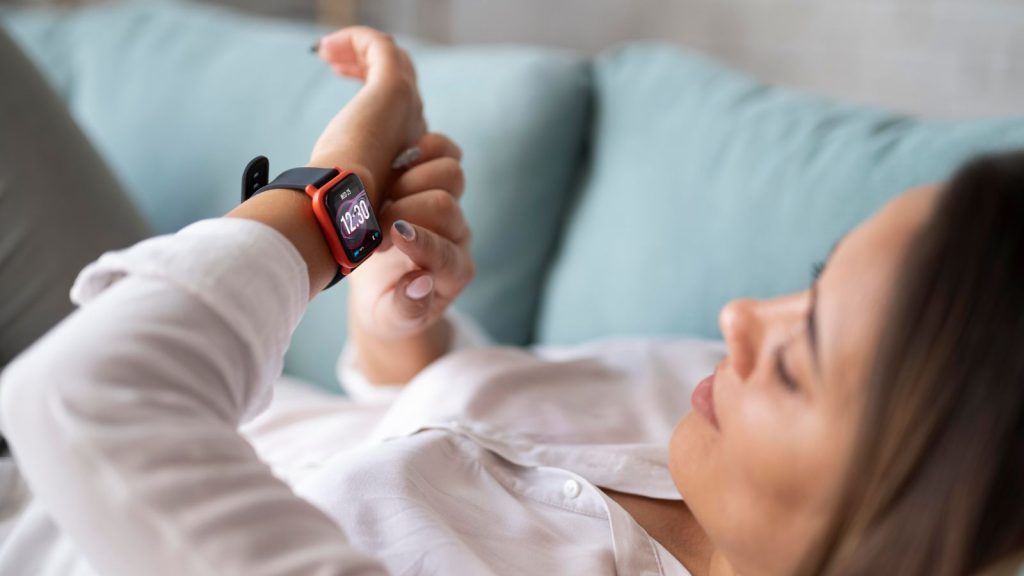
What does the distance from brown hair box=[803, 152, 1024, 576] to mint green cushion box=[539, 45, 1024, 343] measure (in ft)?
1.39

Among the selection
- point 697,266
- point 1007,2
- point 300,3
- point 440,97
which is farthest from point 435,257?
point 300,3

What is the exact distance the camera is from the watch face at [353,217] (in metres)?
0.61

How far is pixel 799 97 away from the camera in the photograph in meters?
1.10

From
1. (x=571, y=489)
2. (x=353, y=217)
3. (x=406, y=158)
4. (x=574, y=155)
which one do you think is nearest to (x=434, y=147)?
(x=406, y=158)

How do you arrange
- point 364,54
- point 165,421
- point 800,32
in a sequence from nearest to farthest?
point 165,421 < point 364,54 < point 800,32

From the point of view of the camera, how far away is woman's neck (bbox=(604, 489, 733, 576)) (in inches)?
28.5

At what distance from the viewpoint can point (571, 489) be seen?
0.73 meters

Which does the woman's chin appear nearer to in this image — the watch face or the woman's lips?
the woman's lips

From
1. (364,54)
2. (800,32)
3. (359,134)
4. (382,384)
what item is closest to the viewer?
(359,134)

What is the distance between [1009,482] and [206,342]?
1.40 ft

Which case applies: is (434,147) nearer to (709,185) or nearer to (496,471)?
(496,471)

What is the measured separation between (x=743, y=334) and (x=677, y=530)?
0.73 feet

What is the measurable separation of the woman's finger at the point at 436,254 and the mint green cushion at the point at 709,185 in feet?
1.03

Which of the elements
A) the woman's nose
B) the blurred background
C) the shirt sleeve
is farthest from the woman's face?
the blurred background
